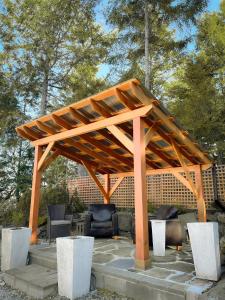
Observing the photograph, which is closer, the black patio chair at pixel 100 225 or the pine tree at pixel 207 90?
the black patio chair at pixel 100 225

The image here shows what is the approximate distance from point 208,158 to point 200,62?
17.7ft

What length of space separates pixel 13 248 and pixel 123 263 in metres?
1.91

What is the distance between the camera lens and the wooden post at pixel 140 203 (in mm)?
3840

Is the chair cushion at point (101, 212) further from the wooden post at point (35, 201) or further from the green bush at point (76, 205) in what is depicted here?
the green bush at point (76, 205)

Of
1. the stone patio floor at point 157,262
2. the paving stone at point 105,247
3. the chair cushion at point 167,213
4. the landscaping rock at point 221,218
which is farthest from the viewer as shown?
the landscaping rock at point 221,218

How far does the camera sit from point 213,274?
10.7 ft

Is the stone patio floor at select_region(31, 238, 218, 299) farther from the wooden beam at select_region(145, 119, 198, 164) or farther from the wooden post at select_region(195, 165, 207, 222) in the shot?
the wooden beam at select_region(145, 119, 198, 164)

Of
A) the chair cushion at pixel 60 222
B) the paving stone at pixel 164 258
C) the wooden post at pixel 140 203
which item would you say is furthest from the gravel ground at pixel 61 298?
the chair cushion at pixel 60 222

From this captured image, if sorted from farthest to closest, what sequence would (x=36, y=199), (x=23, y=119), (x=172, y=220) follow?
(x=23, y=119)
(x=36, y=199)
(x=172, y=220)

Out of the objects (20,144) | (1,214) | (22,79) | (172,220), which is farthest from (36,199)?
(22,79)

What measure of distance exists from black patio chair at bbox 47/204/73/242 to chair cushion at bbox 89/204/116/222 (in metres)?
0.65

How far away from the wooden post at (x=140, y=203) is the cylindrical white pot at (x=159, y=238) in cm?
88

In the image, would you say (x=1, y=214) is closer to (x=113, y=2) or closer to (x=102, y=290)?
(x=102, y=290)

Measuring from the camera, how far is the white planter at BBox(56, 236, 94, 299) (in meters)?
3.40
